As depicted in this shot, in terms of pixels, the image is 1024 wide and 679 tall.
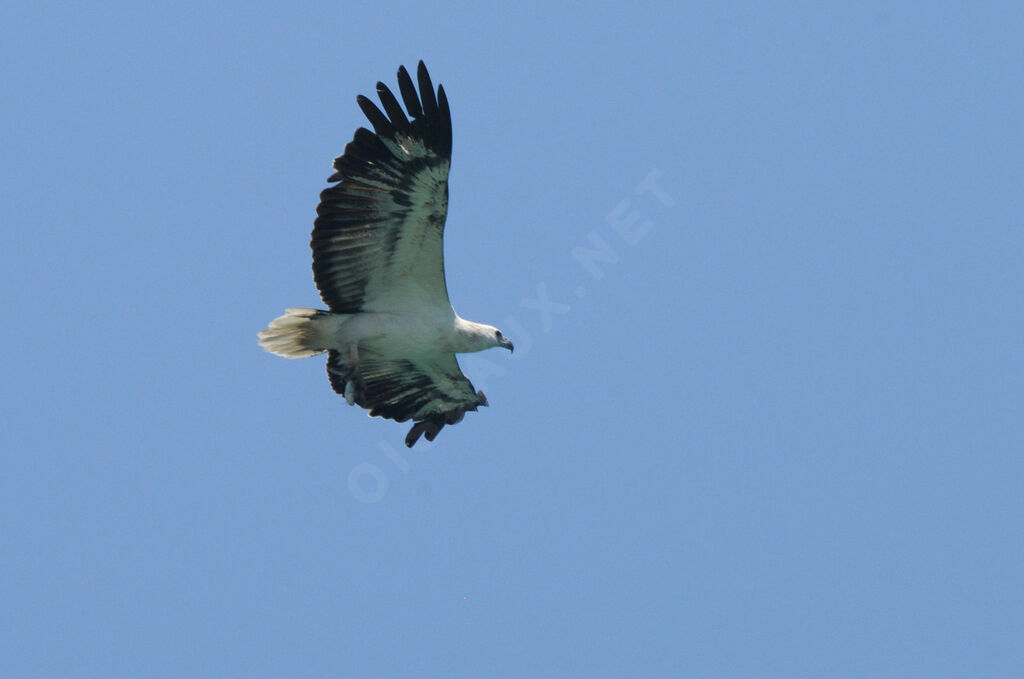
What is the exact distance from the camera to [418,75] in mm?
14430

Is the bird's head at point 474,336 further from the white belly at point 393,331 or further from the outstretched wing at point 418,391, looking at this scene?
the outstretched wing at point 418,391

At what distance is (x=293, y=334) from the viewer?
15742 millimetres

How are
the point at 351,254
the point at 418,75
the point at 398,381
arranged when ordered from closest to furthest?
1. the point at 418,75
2. the point at 351,254
3. the point at 398,381

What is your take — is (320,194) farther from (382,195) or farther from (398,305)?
(398,305)

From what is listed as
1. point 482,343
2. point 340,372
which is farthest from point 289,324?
point 482,343

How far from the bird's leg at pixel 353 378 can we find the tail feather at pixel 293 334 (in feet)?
1.13

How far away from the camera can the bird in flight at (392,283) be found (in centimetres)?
1467

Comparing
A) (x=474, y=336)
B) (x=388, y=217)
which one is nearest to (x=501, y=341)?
(x=474, y=336)

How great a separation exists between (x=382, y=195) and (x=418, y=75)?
1250mm

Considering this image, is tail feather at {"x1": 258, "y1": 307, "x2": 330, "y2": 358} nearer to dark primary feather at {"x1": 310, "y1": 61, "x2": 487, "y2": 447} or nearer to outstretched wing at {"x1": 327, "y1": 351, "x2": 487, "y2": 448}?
dark primary feather at {"x1": 310, "y1": 61, "x2": 487, "y2": 447}

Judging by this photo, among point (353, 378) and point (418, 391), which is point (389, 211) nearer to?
point (353, 378)

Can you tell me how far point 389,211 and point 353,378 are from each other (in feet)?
6.72

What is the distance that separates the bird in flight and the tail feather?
10mm

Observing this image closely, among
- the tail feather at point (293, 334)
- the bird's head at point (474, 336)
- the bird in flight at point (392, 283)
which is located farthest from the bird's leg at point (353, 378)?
the bird's head at point (474, 336)
